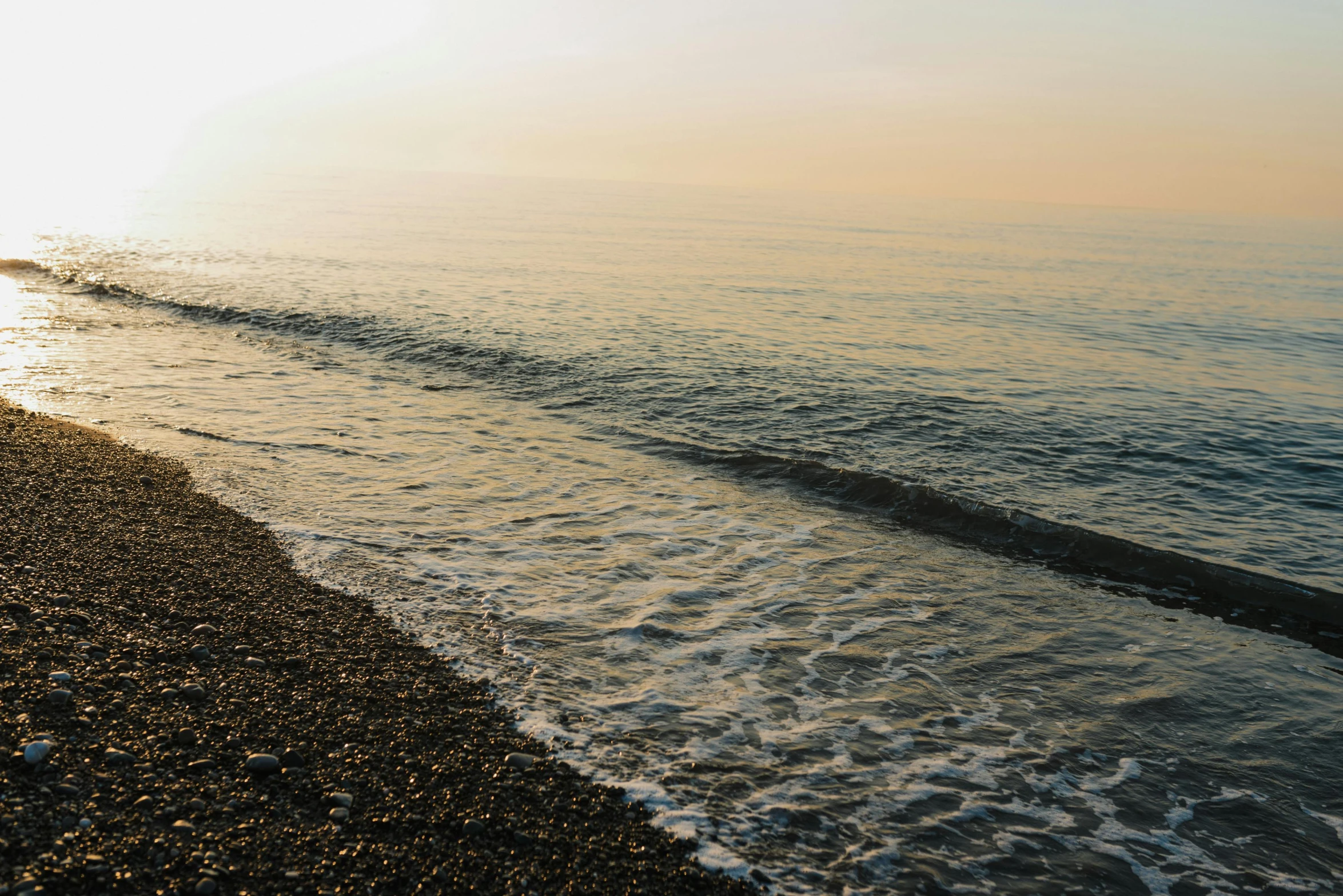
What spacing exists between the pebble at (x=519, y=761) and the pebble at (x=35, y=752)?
3007 mm

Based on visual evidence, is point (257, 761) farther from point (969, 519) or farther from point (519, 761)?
point (969, 519)

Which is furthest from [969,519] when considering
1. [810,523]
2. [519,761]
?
[519,761]

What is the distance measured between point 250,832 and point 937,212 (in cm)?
16602

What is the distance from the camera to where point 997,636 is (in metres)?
9.14

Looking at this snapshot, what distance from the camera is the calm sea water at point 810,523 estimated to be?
20.4 ft

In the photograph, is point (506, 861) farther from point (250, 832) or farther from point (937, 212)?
point (937, 212)

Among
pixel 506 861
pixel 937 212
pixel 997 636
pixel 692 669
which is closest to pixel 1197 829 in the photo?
pixel 997 636

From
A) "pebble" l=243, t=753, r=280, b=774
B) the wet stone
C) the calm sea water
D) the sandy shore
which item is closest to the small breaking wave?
the calm sea water

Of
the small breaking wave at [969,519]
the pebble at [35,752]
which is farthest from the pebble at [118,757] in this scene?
the small breaking wave at [969,519]

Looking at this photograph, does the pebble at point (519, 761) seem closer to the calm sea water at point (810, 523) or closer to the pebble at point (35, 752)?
the calm sea water at point (810, 523)

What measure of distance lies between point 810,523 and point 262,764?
345 inches

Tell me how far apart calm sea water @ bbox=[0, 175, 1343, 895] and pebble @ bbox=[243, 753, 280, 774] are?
80.8 inches

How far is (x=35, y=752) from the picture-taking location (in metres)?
5.16

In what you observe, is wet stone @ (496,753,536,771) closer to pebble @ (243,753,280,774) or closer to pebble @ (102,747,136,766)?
pebble @ (243,753,280,774)
